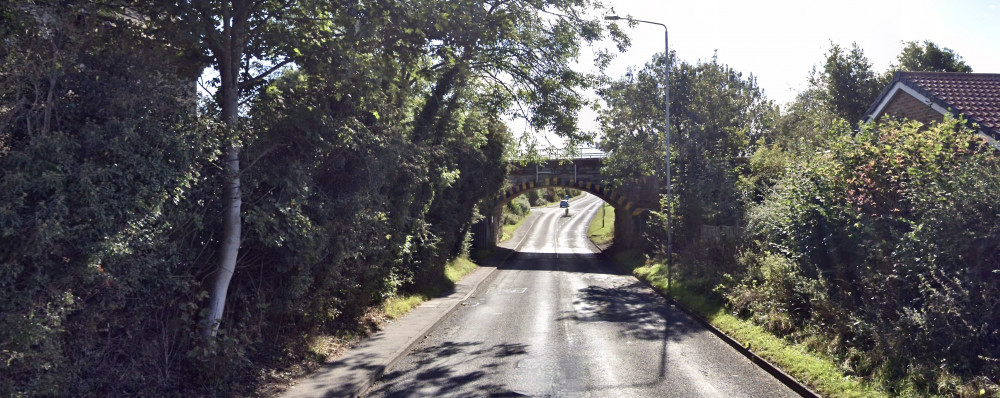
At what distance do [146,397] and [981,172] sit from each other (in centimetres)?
976

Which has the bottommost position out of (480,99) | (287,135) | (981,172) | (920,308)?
(920,308)

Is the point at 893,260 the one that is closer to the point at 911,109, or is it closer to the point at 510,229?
the point at 911,109

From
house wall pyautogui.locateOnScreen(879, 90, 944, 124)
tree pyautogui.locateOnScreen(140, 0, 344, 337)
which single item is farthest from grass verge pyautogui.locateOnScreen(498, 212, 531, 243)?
tree pyautogui.locateOnScreen(140, 0, 344, 337)

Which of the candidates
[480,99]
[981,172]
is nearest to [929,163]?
[981,172]

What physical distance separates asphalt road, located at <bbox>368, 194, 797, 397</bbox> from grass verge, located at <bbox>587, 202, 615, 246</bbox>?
36030 mm

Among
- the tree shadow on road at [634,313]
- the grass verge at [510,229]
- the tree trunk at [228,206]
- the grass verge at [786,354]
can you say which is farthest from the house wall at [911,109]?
the grass verge at [510,229]

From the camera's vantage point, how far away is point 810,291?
455 inches

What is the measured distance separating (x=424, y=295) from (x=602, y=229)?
52507 millimetres

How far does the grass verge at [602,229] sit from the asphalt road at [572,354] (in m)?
36.0

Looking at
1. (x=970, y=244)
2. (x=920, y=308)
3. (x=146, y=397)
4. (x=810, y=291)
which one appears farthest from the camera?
(x=810, y=291)

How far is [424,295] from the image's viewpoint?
19984mm

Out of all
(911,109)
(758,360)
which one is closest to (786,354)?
(758,360)

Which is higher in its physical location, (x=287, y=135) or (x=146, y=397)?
(x=287, y=135)

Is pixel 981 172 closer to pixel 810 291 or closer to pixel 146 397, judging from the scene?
pixel 810 291
